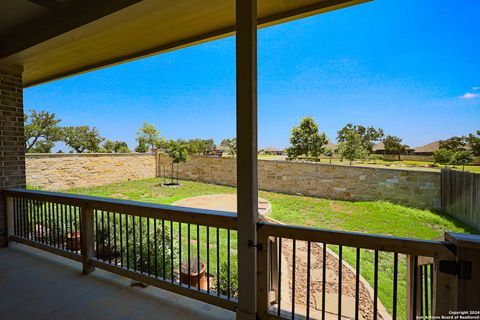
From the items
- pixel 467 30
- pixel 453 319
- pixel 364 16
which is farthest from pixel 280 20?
pixel 364 16

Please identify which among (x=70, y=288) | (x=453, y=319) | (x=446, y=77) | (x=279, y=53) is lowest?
(x=70, y=288)

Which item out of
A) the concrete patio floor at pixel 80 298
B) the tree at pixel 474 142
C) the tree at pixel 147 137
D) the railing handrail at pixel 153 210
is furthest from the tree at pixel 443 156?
the tree at pixel 147 137

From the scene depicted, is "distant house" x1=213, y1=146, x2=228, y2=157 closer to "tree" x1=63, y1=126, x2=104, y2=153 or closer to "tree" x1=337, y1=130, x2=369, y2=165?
"tree" x1=337, y1=130, x2=369, y2=165

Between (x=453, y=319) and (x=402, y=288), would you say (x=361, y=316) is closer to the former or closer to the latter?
(x=402, y=288)

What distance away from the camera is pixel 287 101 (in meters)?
11.5

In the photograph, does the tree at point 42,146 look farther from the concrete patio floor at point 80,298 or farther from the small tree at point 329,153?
the small tree at point 329,153

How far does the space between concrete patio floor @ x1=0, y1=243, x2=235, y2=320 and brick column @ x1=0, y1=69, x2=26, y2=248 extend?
3.54 feet

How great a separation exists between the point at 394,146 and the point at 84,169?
40.1ft

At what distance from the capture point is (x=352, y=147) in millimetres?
7969

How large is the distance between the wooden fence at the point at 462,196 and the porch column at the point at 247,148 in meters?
3.87

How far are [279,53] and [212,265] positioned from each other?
8891mm

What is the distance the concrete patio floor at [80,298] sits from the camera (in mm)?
1717

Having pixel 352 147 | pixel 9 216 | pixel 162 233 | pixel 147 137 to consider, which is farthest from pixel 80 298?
pixel 147 137

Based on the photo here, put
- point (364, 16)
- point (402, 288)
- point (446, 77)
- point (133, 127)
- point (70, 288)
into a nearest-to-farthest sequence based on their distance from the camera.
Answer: point (70, 288) < point (402, 288) < point (446, 77) < point (364, 16) < point (133, 127)
